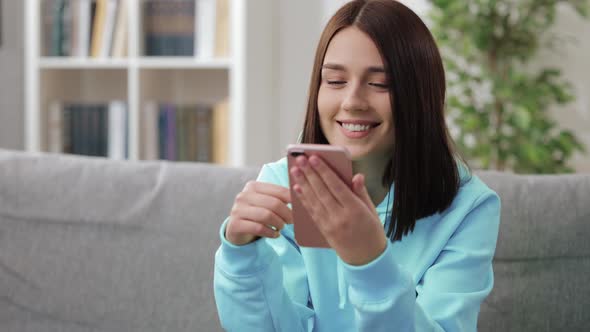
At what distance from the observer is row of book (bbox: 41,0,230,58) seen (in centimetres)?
278

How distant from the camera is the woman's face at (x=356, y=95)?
38.4 inches

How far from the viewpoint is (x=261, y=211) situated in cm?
88

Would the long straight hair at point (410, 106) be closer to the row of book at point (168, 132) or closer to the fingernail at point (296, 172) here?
the fingernail at point (296, 172)

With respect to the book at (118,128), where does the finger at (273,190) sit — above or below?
above

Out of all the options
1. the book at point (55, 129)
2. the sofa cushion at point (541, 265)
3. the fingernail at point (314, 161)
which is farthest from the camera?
the book at point (55, 129)

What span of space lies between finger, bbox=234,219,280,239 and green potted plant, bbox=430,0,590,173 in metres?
1.64

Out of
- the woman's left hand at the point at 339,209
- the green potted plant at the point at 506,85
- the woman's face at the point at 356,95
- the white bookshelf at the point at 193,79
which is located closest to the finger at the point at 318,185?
the woman's left hand at the point at 339,209

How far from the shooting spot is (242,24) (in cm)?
265

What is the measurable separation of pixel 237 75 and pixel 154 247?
1.41 metres

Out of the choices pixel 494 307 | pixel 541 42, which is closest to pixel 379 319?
A: pixel 494 307

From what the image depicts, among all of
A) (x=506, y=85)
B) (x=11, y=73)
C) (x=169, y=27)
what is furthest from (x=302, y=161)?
(x=11, y=73)

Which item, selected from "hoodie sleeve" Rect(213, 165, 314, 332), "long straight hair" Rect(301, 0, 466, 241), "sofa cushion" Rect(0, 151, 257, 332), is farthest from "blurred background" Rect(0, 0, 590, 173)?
"hoodie sleeve" Rect(213, 165, 314, 332)

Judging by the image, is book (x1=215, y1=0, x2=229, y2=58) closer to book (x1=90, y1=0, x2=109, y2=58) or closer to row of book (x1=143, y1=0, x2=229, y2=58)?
row of book (x1=143, y1=0, x2=229, y2=58)

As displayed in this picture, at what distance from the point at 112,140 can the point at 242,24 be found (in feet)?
2.45
